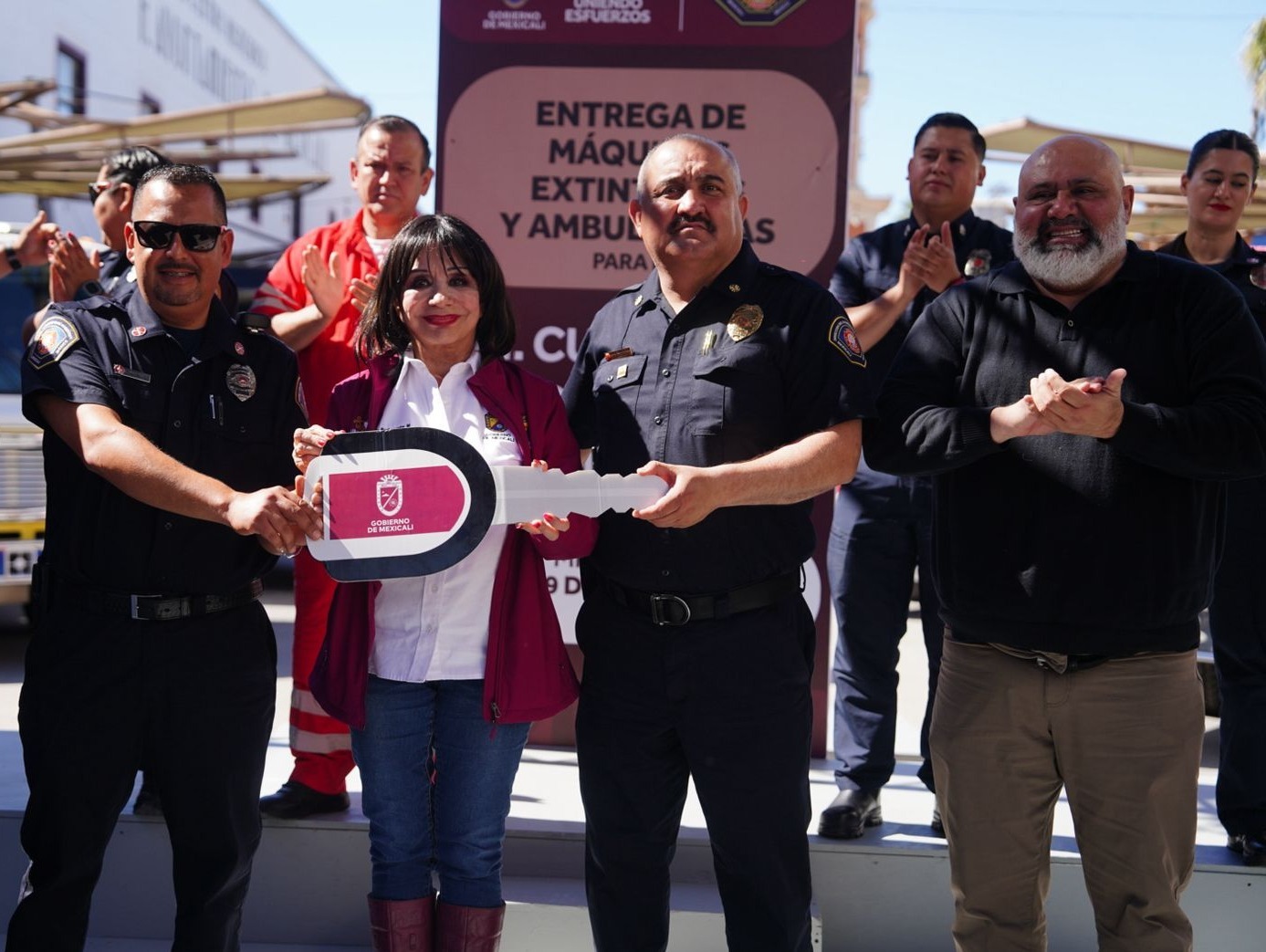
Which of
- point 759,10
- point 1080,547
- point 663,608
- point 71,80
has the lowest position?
point 663,608

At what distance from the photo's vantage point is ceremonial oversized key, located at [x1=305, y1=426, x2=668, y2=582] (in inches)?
94.7

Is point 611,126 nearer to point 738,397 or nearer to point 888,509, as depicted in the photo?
point 888,509

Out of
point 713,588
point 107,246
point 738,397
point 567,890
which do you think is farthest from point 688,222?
point 107,246

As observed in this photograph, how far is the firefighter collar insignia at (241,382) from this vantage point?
9.03ft

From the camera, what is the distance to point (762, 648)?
2621mm

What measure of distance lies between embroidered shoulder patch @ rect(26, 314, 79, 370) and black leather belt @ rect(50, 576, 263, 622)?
0.47 m

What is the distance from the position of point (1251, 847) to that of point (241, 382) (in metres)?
2.82

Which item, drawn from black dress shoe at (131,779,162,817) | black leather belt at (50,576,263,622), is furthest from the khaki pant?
black dress shoe at (131,779,162,817)

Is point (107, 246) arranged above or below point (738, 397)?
above

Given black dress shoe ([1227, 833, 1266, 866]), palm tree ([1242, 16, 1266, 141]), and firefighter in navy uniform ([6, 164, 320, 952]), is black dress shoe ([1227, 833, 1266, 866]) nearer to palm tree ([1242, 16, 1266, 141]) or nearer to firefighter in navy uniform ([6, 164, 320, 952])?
firefighter in navy uniform ([6, 164, 320, 952])

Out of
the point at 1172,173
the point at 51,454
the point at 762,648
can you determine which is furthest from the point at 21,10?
the point at 762,648

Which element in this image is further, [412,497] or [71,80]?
[71,80]

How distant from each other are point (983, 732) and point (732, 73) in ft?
7.95

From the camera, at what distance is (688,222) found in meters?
2.68
